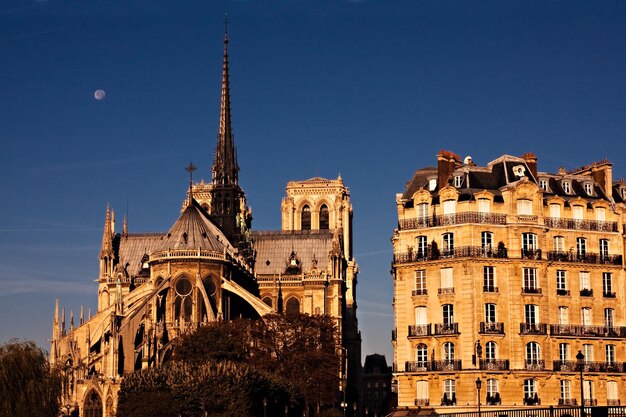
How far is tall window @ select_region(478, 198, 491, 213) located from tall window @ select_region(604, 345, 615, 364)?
1099cm

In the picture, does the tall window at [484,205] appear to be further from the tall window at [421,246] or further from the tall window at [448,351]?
the tall window at [448,351]

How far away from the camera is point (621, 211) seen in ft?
232

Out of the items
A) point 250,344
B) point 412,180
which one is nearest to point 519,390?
point 412,180

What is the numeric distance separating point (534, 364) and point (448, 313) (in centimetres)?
582

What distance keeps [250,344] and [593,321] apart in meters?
32.9

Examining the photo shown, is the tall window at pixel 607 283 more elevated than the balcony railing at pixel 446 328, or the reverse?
the tall window at pixel 607 283

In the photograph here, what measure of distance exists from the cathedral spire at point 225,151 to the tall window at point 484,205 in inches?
2683

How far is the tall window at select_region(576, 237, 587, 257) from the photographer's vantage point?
69.1 meters

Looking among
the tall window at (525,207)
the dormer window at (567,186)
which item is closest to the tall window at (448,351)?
the tall window at (525,207)

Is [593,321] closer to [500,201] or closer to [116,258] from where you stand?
[500,201]

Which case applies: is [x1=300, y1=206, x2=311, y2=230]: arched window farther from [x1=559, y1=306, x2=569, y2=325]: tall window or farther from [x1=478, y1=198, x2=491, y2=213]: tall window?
[x1=559, y1=306, x2=569, y2=325]: tall window

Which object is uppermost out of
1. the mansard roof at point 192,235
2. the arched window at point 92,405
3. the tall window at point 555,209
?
the mansard roof at point 192,235

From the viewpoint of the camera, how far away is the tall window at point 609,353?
6788 centimetres

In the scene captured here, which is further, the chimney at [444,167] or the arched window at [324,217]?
the arched window at [324,217]
